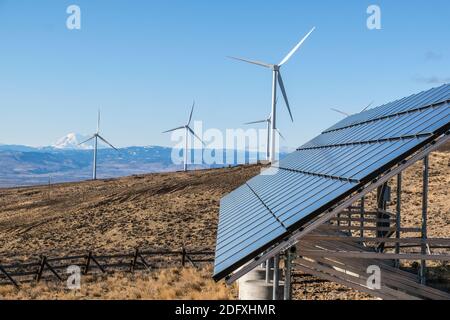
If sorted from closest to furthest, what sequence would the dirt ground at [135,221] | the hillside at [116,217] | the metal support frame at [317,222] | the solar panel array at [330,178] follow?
the metal support frame at [317,222] → the solar panel array at [330,178] → the dirt ground at [135,221] → the hillside at [116,217]

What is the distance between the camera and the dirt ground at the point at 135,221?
87.2ft

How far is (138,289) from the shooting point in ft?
84.3

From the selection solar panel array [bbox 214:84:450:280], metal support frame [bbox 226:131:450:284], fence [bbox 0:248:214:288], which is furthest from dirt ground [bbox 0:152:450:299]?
metal support frame [bbox 226:131:450:284]

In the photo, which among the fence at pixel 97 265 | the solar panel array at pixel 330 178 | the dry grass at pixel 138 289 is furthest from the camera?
the fence at pixel 97 265

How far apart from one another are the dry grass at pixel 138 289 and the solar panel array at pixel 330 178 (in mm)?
5591

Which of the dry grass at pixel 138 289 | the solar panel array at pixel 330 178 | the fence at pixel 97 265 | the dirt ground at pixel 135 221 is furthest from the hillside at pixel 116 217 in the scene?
the solar panel array at pixel 330 178

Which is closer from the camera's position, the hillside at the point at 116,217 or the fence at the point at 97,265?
the fence at the point at 97,265

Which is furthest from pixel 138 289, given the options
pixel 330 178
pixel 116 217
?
pixel 116 217

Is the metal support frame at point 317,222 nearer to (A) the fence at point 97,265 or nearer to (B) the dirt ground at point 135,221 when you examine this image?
(B) the dirt ground at point 135,221

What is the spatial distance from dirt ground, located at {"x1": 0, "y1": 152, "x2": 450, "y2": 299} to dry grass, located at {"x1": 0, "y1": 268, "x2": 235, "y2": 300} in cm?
6

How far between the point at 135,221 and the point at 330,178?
42.5 meters

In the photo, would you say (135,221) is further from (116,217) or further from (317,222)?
(317,222)
